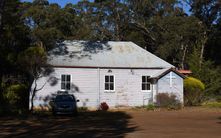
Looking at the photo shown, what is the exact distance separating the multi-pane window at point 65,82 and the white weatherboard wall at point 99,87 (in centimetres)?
27

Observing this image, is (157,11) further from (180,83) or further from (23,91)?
(23,91)

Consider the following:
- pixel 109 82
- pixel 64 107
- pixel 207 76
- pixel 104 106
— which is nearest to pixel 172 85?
pixel 109 82

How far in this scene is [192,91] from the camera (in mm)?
45438

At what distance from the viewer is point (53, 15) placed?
70375 millimetres

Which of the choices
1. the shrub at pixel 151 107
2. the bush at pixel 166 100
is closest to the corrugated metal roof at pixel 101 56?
the bush at pixel 166 100

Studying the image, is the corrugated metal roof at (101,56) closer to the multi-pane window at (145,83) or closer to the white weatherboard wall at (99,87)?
the white weatherboard wall at (99,87)

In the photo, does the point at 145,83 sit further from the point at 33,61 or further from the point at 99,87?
the point at 33,61

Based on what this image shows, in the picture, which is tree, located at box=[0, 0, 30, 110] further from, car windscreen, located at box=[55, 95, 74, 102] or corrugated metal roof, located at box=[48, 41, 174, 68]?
car windscreen, located at box=[55, 95, 74, 102]

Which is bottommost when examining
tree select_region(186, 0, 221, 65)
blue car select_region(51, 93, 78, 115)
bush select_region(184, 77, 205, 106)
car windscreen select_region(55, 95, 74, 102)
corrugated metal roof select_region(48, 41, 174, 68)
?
blue car select_region(51, 93, 78, 115)

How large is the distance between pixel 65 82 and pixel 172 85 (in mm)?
9356

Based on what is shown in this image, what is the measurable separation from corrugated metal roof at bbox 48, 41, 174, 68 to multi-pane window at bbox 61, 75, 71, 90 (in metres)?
1.11

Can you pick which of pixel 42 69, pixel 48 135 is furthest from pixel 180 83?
pixel 48 135

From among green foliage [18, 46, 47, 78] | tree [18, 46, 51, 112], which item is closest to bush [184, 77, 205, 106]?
tree [18, 46, 51, 112]

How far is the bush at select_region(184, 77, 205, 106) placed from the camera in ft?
149
